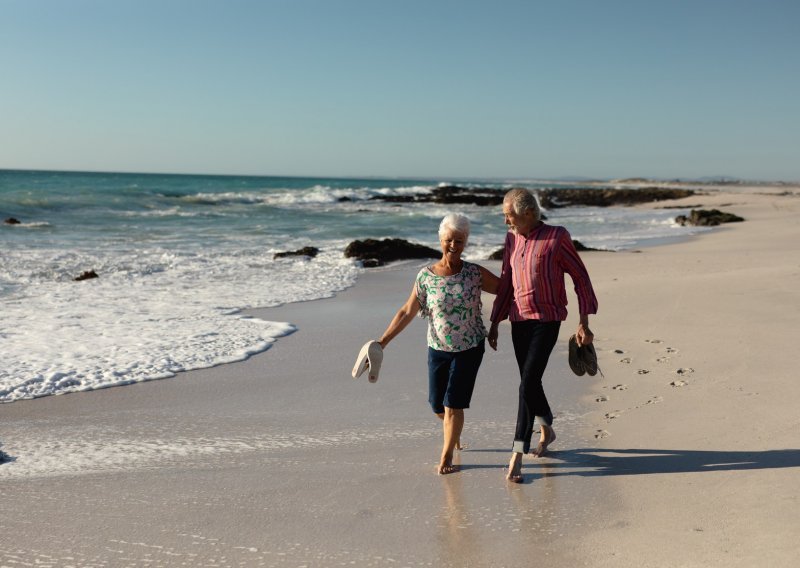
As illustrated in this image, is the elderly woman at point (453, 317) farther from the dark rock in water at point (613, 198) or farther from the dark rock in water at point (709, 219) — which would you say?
the dark rock in water at point (613, 198)

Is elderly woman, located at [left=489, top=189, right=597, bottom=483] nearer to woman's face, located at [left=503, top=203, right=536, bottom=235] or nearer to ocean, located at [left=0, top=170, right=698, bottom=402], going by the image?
woman's face, located at [left=503, top=203, right=536, bottom=235]

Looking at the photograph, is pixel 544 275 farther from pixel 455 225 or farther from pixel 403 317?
pixel 403 317

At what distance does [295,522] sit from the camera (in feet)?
11.5

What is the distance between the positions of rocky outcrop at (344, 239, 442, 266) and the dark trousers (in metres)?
11.1

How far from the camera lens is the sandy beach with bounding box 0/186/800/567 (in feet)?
10.6

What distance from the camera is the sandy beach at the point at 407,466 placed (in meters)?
3.24

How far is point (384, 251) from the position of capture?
15758 mm

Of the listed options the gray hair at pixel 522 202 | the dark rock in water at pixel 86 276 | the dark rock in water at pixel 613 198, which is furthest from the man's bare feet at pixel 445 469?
the dark rock in water at pixel 613 198

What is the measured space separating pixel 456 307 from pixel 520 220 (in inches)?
22.6

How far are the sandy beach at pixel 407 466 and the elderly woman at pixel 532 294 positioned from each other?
15.1 inches

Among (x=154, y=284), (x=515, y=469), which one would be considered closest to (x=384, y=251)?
(x=154, y=284)

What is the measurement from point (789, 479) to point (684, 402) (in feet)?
4.60

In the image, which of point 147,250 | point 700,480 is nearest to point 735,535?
point 700,480

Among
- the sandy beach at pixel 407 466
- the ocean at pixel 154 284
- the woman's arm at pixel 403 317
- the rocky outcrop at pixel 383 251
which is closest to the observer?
the sandy beach at pixel 407 466
